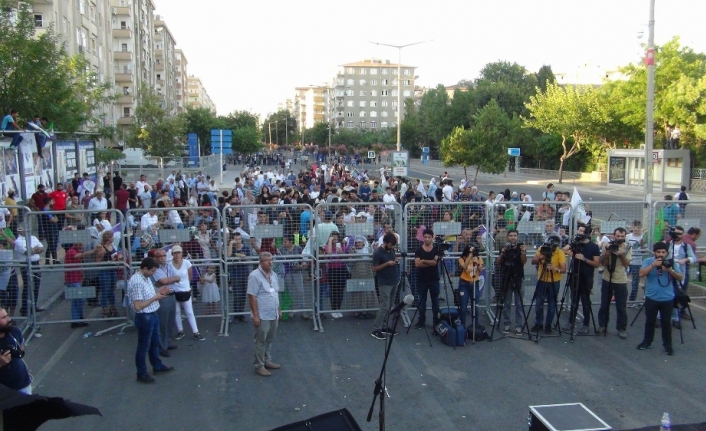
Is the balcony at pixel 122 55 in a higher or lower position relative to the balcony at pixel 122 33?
lower

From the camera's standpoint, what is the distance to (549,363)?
8.16 metres

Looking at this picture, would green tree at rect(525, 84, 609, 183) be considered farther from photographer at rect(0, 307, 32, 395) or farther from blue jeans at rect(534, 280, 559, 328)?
photographer at rect(0, 307, 32, 395)

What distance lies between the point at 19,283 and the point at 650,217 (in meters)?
10.6

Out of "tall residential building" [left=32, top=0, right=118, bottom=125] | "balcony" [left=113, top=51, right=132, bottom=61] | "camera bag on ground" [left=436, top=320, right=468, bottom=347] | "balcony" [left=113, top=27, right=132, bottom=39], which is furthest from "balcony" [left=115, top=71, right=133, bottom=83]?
"camera bag on ground" [left=436, top=320, right=468, bottom=347]

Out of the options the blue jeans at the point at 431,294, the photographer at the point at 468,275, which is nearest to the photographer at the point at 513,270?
the photographer at the point at 468,275

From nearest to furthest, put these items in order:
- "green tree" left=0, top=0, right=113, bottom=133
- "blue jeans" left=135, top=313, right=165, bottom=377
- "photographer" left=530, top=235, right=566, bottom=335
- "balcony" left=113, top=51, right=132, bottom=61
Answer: "blue jeans" left=135, top=313, right=165, bottom=377 < "photographer" left=530, top=235, right=566, bottom=335 < "green tree" left=0, top=0, right=113, bottom=133 < "balcony" left=113, top=51, right=132, bottom=61

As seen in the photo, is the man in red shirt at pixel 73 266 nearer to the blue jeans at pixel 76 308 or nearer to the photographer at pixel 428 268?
the blue jeans at pixel 76 308

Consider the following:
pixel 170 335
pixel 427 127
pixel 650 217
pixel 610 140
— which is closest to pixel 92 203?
pixel 170 335

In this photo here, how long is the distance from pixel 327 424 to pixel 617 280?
21.3 ft

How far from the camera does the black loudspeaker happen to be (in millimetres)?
4281

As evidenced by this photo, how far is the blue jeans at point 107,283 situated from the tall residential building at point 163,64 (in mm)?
75797

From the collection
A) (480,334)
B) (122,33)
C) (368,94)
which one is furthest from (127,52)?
(368,94)

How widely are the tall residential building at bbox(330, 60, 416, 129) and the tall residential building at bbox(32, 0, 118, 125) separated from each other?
90.6m

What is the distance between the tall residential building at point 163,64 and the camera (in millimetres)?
84875
